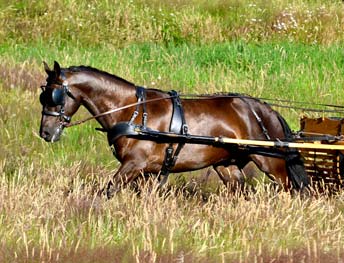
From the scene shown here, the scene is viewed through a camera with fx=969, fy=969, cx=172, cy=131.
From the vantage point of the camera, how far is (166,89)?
1480cm

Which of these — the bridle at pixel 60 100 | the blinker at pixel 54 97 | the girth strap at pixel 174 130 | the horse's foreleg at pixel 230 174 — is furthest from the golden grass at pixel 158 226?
the horse's foreleg at pixel 230 174

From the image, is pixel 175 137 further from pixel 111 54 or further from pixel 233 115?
pixel 111 54

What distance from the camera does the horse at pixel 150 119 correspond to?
8.40 m

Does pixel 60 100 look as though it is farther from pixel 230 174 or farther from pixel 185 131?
pixel 230 174

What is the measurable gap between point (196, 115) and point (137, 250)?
2.61 m

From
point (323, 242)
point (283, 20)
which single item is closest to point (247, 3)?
point (283, 20)

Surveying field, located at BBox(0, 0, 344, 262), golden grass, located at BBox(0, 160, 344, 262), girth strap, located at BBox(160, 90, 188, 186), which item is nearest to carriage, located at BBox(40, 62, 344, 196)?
girth strap, located at BBox(160, 90, 188, 186)

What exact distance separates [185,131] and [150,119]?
0.33 metres

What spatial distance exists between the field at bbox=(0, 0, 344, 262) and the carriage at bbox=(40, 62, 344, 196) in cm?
32

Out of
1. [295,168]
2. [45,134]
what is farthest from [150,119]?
[295,168]

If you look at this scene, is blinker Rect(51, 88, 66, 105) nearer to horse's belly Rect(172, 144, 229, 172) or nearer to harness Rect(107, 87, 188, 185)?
harness Rect(107, 87, 188, 185)

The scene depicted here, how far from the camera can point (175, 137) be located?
8586 millimetres

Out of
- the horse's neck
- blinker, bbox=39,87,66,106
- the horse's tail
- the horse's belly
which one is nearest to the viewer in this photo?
blinker, bbox=39,87,66,106

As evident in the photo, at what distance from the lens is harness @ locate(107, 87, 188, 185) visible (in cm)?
841
